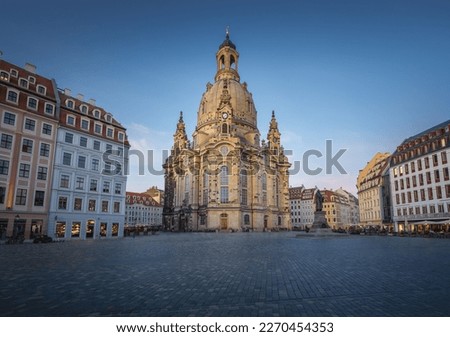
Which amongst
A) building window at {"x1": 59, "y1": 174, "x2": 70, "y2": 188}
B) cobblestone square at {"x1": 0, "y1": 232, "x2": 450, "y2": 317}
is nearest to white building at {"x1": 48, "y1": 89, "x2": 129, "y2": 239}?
building window at {"x1": 59, "y1": 174, "x2": 70, "y2": 188}

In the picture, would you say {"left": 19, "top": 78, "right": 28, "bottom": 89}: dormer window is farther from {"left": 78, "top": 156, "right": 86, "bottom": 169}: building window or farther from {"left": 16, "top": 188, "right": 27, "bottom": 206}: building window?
{"left": 16, "top": 188, "right": 27, "bottom": 206}: building window

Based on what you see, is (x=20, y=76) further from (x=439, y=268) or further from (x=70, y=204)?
(x=439, y=268)

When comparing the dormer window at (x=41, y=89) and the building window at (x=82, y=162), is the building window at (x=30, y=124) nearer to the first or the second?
the dormer window at (x=41, y=89)

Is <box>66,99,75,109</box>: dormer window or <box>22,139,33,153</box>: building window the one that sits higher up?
<box>66,99,75,109</box>: dormer window

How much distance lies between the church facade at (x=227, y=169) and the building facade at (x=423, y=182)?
3299 centimetres

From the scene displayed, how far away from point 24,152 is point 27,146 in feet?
2.74

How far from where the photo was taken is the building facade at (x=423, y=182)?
159 ft

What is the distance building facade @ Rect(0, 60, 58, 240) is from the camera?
32656mm

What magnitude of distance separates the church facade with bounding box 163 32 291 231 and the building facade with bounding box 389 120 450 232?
3299cm

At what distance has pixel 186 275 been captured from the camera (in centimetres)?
1061

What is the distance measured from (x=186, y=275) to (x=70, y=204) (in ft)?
111

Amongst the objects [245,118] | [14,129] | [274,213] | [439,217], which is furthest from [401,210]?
[14,129]

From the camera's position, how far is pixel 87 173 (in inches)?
1603

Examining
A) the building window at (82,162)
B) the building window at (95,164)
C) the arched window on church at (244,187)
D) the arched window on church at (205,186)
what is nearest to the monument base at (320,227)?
the building window at (95,164)
